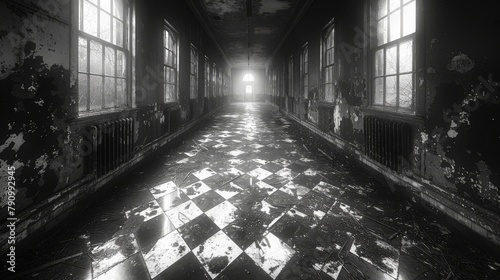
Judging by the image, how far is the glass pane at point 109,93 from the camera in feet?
9.80

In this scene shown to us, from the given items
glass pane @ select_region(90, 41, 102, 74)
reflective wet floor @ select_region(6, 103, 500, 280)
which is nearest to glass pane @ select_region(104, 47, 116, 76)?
glass pane @ select_region(90, 41, 102, 74)

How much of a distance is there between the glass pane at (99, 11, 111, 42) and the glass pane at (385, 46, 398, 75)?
12.1ft

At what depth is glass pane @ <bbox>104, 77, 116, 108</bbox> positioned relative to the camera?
9.80 ft

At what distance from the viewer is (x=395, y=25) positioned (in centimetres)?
295

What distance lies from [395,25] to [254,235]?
3099 mm

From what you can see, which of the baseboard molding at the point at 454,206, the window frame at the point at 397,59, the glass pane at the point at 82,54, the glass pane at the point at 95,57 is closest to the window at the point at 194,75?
the glass pane at the point at 95,57

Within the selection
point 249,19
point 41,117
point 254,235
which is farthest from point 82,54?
point 249,19

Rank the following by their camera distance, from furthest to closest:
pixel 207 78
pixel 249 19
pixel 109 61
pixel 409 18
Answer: pixel 207 78
pixel 249 19
pixel 109 61
pixel 409 18

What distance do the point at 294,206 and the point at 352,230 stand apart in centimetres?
60

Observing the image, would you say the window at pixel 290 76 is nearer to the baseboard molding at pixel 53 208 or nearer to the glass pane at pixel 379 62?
the glass pane at pixel 379 62

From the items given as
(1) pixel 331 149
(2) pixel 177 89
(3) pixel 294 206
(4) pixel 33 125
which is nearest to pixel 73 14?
(4) pixel 33 125

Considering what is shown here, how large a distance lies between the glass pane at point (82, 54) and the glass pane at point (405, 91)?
3795 millimetres

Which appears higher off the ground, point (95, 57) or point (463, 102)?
point (95, 57)

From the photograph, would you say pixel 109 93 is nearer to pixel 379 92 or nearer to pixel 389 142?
pixel 389 142
